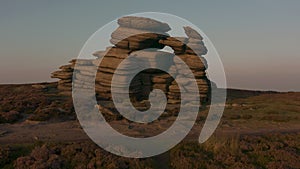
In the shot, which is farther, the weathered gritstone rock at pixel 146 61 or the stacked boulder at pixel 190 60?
the stacked boulder at pixel 190 60

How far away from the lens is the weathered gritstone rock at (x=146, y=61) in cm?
4650

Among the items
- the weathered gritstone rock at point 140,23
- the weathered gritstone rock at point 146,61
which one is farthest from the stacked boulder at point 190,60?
the weathered gritstone rock at point 140,23

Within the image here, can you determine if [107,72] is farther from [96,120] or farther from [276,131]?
[276,131]

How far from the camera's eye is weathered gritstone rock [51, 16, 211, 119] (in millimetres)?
46500

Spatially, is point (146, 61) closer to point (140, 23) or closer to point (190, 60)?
point (140, 23)

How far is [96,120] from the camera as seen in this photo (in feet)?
99.8

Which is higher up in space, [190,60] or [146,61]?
[190,60]

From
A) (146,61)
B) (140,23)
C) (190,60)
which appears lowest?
(146,61)

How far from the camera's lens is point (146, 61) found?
157ft

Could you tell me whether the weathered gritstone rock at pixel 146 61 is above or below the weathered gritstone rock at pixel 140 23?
below

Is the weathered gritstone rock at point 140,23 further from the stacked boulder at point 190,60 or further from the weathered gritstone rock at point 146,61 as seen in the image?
the stacked boulder at point 190,60

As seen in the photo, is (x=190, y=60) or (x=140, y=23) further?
(x=190, y=60)

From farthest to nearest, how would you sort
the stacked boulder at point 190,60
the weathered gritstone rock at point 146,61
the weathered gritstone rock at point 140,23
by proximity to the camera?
the weathered gritstone rock at point 140,23, the stacked boulder at point 190,60, the weathered gritstone rock at point 146,61

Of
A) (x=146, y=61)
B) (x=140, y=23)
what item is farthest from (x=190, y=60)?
(x=140, y=23)
